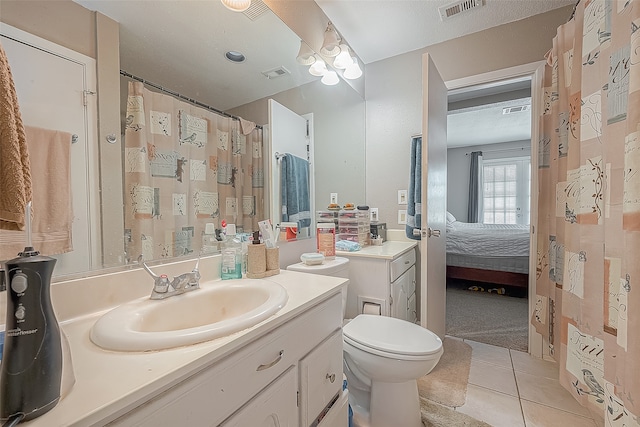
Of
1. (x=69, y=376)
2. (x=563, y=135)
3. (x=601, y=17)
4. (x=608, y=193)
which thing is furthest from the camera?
(x=563, y=135)

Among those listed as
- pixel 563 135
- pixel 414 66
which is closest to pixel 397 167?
pixel 414 66

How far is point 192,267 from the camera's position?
0.96 metres

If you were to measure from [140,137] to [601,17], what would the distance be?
1709 millimetres

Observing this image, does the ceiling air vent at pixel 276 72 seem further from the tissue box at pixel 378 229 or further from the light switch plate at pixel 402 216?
the light switch plate at pixel 402 216

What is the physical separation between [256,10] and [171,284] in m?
1.28

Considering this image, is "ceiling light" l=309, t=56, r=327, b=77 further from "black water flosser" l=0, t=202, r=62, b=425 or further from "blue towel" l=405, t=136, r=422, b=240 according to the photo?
"black water flosser" l=0, t=202, r=62, b=425

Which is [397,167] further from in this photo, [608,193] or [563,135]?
[608,193]

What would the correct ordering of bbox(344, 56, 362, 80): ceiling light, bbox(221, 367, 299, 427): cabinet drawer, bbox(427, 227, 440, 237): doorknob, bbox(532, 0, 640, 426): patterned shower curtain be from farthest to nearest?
bbox(344, 56, 362, 80): ceiling light < bbox(427, 227, 440, 237): doorknob < bbox(532, 0, 640, 426): patterned shower curtain < bbox(221, 367, 299, 427): cabinet drawer

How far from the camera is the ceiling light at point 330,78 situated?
188cm

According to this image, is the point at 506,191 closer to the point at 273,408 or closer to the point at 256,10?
the point at 256,10

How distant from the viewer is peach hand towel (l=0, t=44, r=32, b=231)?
492 mm

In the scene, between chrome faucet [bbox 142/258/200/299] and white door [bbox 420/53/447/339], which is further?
white door [bbox 420/53/447/339]

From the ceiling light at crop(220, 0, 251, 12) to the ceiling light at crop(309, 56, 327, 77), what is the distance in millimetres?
560

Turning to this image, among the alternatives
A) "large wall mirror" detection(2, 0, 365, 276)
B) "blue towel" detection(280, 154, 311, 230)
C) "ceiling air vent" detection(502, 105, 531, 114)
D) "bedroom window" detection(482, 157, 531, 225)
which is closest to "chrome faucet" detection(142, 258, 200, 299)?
"large wall mirror" detection(2, 0, 365, 276)
